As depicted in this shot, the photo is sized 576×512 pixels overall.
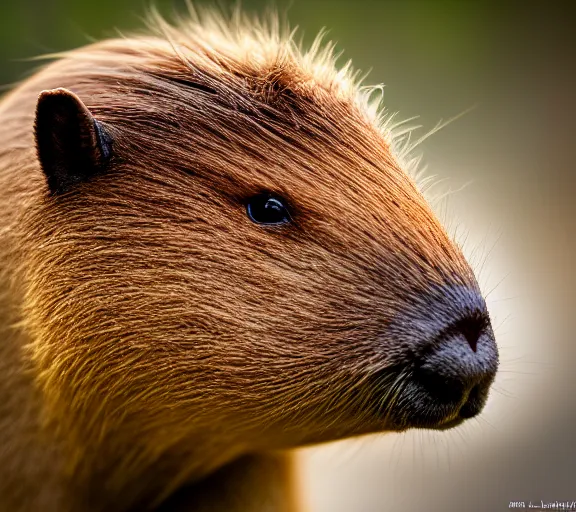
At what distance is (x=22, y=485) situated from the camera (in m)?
0.85

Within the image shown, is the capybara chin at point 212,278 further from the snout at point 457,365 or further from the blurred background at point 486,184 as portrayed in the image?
the blurred background at point 486,184

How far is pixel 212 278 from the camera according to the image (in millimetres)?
737

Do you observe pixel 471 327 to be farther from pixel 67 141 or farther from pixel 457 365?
pixel 67 141

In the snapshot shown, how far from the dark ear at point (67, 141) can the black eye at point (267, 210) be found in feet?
0.46

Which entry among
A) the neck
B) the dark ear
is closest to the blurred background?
the neck

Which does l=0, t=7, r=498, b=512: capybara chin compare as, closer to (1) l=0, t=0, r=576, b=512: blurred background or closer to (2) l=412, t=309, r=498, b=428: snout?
(2) l=412, t=309, r=498, b=428: snout

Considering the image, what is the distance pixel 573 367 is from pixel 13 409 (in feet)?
5.27

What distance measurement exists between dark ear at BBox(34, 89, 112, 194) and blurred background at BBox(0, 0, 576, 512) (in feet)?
1.25

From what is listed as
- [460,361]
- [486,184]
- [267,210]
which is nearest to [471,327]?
[460,361]

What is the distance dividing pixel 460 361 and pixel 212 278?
0.72 ft

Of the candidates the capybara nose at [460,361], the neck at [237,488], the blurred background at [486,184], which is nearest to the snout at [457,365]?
the capybara nose at [460,361]

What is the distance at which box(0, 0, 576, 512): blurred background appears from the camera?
1445 millimetres

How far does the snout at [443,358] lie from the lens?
2.33ft

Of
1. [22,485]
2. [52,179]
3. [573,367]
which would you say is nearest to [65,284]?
[52,179]
